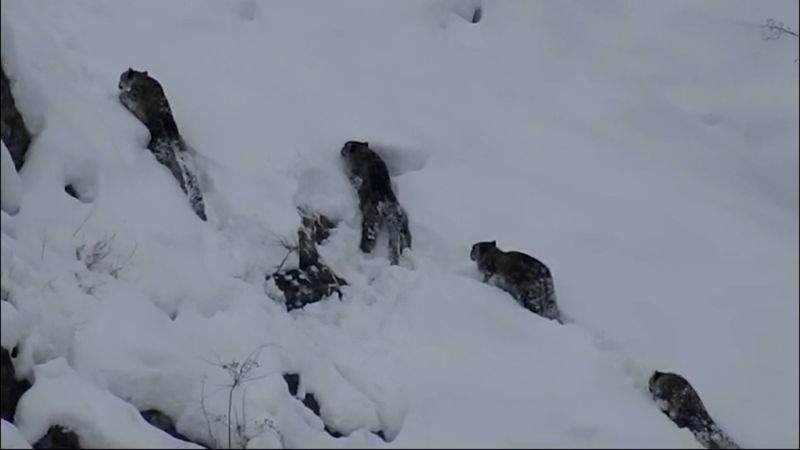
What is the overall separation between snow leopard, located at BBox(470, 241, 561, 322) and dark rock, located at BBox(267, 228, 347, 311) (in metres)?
0.96

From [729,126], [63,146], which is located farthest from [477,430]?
[729,126]

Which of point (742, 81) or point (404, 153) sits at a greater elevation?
point (742, 81)

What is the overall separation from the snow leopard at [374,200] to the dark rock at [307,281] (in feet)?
1.58

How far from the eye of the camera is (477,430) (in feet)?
19.6

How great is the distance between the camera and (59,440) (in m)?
5.69

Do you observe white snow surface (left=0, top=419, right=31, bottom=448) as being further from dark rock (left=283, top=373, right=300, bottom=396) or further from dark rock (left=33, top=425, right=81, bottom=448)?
dark rock (left=283, top=373, right=300, bottom=396)

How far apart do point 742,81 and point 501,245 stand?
2703mm

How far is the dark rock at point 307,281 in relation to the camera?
7.18 metres

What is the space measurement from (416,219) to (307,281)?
3.78 feet

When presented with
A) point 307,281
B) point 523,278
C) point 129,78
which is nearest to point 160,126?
point 129,78

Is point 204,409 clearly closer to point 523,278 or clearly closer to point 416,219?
point 523,278

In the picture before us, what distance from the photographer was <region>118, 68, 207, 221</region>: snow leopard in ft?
25.3

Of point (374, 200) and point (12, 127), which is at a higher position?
point (12, 127)

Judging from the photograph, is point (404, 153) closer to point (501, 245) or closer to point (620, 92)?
point (501, 245)
